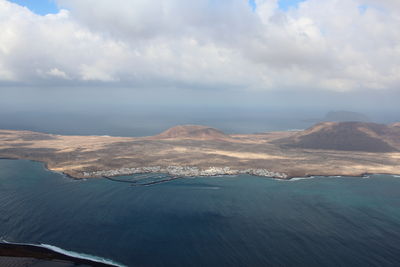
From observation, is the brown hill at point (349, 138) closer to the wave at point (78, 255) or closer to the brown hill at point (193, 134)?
the brown hill at point (193, 134)

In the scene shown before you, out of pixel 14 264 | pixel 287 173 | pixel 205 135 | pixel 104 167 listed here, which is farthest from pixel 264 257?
pixel 205 135

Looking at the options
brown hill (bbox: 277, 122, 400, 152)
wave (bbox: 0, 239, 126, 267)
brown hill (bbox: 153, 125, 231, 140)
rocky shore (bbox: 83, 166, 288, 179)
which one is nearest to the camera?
wave (bbox: 0, 239, 126, 267)

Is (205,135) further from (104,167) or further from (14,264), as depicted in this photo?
(14,264)

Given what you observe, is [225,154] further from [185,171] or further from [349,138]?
[349,138]

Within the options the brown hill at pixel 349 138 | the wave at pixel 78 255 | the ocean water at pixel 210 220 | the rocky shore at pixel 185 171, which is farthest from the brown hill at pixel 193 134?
the wave at pixel 78 255

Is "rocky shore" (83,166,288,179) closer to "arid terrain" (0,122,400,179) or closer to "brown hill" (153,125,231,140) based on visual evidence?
"arid terrain" (0,122,400,179)

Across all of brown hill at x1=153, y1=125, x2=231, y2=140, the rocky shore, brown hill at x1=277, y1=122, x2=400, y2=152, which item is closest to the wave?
the rocky shore
